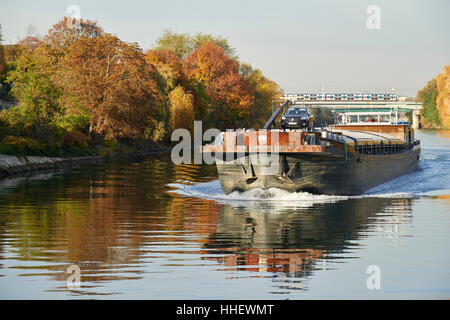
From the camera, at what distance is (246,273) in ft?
42.8

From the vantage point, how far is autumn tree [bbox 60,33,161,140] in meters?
63.8

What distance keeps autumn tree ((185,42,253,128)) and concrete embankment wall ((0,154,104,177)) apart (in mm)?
50093

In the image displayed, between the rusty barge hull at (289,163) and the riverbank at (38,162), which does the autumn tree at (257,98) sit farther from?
the rusty barge hull at (289,163)

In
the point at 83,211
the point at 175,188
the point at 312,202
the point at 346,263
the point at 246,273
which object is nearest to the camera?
the point at 246,273

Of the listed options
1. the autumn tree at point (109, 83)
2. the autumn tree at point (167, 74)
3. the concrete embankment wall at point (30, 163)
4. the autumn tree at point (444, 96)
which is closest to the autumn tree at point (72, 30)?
the autumn tree at point (167, 74)

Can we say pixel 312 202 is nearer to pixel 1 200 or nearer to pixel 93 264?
pixel 1 200

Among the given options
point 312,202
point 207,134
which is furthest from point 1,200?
point 207,134

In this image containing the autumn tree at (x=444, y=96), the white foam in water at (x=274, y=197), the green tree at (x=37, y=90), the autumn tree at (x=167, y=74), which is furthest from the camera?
the autumn tree at (x=444, y=96)

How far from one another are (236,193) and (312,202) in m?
3.65

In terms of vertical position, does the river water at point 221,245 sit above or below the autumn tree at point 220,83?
below

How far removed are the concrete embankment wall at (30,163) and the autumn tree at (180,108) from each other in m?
26.0

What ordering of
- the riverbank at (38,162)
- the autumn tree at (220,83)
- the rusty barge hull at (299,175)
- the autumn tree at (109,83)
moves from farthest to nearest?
the autumn tree at (220,83) < the autumn tree at (109,83) < the riverbank at (38,162) < the rusty barge hull at (299,175)

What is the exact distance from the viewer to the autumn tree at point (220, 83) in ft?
338

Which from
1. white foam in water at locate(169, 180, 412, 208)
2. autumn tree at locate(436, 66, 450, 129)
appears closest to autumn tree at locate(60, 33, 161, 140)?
white foam in water at locate(169, 180, 412, 208)
